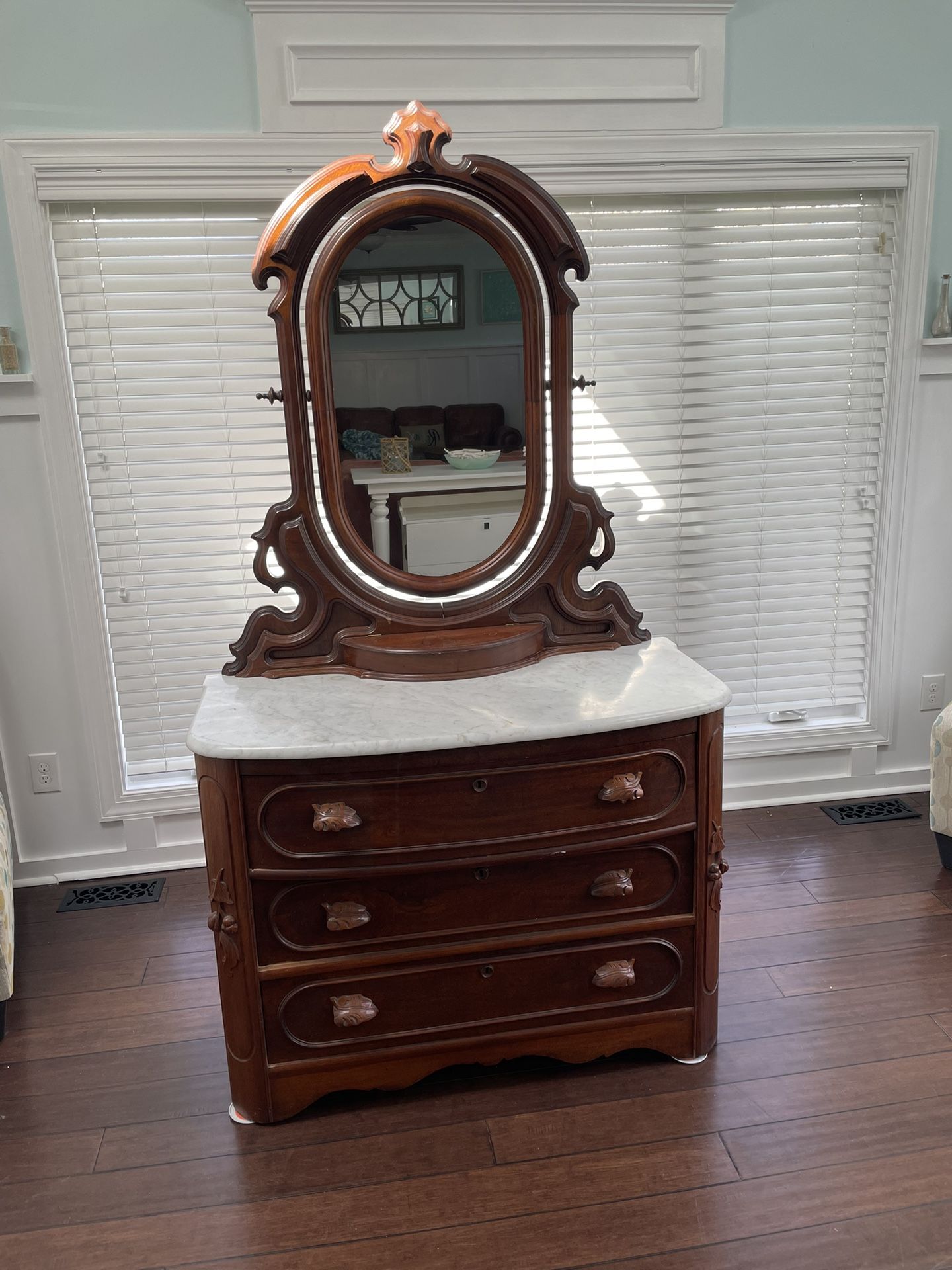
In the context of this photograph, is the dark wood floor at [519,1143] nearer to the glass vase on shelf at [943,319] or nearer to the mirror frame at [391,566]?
the mirror frame at [391,566]

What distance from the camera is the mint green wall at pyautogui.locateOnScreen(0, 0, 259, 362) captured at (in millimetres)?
2271

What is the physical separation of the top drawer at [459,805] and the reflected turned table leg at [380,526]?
1.63ft

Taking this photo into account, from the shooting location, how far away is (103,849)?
2.78 m

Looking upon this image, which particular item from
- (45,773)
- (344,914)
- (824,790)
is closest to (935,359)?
(824,790)

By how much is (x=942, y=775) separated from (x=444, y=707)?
1.55 meters

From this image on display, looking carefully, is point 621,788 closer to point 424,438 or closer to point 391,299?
point 424,438

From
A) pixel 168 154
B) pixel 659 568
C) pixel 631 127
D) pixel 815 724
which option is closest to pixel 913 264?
pixel 631 127

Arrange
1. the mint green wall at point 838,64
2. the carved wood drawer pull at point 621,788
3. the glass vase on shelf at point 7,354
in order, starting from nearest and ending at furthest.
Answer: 1. the carved wood drawer pull at point 621,788
2. the glass vase on shelf at point 7,354
3. the mint green wall at point 838,64

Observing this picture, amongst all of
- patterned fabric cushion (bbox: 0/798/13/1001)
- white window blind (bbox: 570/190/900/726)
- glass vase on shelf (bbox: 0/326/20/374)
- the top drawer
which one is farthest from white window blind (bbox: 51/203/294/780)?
the top drawer

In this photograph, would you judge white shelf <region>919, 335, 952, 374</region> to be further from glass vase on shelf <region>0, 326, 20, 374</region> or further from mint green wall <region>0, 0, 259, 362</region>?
glass vase on shelf <region>0, 326, 20, 374</region>

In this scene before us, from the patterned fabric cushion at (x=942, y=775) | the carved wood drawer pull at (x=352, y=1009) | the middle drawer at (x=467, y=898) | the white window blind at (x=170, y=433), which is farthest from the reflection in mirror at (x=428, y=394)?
the patterned fabric cushion at (x=942, y=775)

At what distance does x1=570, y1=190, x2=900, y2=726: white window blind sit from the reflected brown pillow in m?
0.88

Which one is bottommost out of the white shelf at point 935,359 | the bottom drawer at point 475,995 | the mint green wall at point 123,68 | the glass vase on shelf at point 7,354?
the bottom drawer at point 475,995

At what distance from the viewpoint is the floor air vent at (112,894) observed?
2.65m
